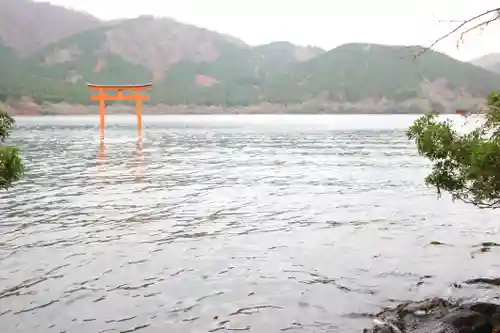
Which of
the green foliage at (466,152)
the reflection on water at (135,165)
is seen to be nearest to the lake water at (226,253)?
the reflection on water at (135,165)

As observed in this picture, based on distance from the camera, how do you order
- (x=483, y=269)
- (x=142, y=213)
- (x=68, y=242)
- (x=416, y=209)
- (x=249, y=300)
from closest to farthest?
1. (x=249, y=300)
2. (x=483, y=269)
3. (x=68, y=242)
4. (x=142, y=213)
5. (x=416, y=209)

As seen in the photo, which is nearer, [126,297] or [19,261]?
[126,297]

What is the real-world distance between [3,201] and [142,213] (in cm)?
788

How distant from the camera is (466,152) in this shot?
36.0 ft

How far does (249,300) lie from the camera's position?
12836 mm

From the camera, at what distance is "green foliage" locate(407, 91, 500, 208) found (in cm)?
991

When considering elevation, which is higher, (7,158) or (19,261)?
A: (7,158)

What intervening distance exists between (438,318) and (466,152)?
135 inches

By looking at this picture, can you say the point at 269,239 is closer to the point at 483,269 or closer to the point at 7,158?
the point at 483,269

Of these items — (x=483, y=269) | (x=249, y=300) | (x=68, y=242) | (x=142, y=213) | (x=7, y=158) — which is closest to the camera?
(x=7, y=158)

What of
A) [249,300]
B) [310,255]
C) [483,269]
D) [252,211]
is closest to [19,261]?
[249,300]

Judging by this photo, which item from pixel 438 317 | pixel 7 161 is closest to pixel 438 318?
pixel 438 317

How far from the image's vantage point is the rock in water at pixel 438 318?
32.1ft

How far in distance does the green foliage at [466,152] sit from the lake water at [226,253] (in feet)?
9.97
